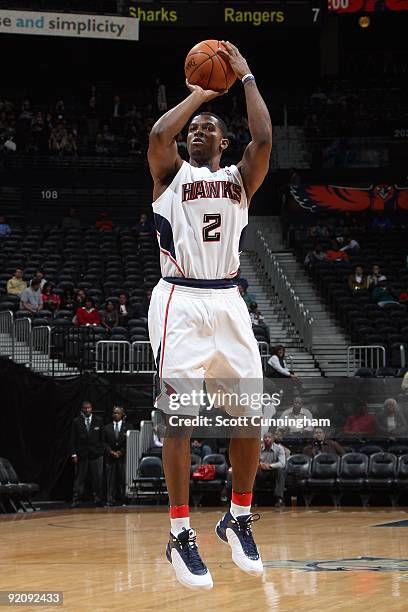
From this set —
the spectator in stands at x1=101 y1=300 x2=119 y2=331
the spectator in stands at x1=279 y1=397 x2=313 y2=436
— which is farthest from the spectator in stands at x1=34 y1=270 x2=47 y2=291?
the spectator in stands at x1=279 y1=397 x2=313 y2=436

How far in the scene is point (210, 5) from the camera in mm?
28156

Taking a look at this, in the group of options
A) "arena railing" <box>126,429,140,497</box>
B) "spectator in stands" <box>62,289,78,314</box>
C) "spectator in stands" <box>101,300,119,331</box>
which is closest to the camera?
"arena railing" <box>126,429,140,497</box>

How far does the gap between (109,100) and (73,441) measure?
16433 mm

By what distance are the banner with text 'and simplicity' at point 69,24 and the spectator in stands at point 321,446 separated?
12496mm

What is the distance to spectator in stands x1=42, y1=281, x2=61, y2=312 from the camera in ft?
68.1

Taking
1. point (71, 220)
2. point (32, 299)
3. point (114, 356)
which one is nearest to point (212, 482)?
point (114, 356)

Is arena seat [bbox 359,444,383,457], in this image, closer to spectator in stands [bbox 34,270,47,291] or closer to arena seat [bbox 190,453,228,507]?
arena seat [bbox 190,453,228,507]

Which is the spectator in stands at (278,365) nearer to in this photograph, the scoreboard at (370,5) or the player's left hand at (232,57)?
the scoreboard at (370,5)

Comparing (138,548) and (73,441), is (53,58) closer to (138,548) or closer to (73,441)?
(73,441)

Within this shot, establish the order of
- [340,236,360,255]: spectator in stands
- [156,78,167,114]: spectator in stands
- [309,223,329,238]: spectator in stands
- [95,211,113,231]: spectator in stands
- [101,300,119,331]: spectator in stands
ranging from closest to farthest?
[101,300,119,331]: spectator in stands → [340,236,360,255]: spectator in stands → [95,211,113,231]: spectator in stands → [309,223,329,238]: spectator in stands → [156,78,167,114]: spectator in stands

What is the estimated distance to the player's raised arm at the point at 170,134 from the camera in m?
5.46

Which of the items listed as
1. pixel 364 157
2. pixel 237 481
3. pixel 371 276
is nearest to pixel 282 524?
pixel 237 481

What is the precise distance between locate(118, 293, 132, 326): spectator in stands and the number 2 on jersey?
14813 mm

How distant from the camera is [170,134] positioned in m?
5.53
